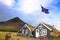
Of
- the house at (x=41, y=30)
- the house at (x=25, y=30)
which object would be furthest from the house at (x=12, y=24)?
the house at (x=41, y=30)

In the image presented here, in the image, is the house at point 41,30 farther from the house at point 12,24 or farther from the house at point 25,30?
the house at point 12,24

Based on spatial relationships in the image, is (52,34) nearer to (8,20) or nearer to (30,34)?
(30,34)

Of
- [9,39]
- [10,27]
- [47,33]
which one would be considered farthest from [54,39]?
[9,39]

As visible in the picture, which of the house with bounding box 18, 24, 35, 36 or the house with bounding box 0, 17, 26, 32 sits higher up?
the house with bounding box 0, 17, 26, 32

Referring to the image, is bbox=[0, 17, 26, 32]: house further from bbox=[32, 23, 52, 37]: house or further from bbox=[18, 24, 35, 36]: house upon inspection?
bbox=[32, 23, 52, 37]: house

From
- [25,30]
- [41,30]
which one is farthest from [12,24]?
[41,30]

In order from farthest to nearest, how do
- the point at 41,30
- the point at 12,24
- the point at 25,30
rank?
the point at 12,24 → the point at 25,30 → the point at 41,30

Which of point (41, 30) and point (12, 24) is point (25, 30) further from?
point (41, 30)

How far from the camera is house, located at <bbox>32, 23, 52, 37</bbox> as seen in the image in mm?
29992

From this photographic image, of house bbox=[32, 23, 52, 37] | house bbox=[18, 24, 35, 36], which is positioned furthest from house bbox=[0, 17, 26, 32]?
house bbox=[32, 23, 52, 37]

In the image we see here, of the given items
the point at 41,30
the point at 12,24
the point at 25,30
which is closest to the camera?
the point at 41,30

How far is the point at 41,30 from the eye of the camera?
31344 millimetres

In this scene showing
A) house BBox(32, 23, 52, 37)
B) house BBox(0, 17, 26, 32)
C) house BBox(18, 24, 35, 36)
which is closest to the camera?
house BBox(32, 23, 52, 37)

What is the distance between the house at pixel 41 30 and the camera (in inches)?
1181
